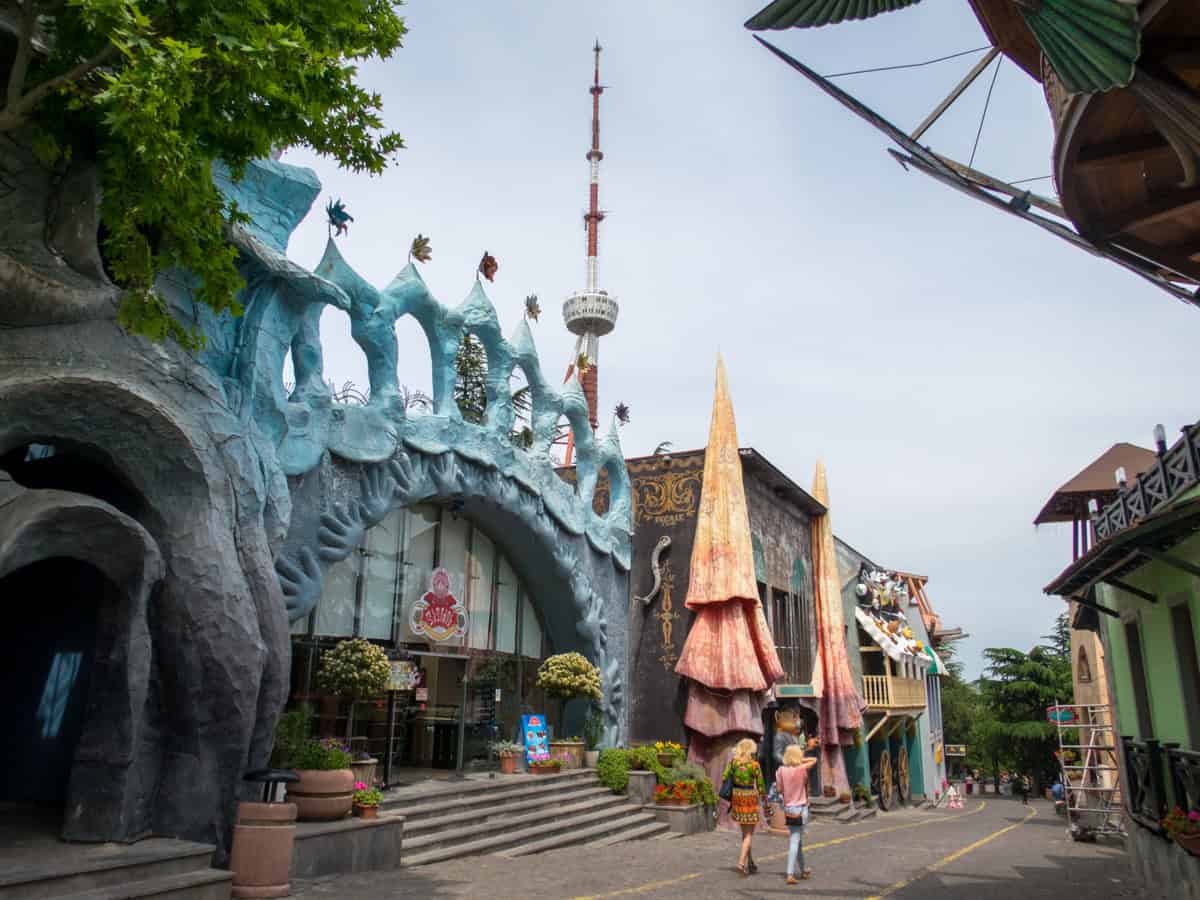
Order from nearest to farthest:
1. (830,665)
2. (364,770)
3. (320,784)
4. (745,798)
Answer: (320,784) < (745,798) < (364,770) < (830,665)

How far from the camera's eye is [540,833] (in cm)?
1274

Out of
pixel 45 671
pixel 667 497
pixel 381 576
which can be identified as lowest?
pixel 45 671

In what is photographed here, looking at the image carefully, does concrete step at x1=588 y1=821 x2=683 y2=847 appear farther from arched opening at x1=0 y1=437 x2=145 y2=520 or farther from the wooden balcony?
the wooden balcony

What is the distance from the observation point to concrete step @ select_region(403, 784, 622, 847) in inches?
447

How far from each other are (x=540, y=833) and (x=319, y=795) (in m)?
4.19

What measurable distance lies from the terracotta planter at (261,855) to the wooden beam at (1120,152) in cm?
911

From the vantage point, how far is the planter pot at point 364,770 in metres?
10.9

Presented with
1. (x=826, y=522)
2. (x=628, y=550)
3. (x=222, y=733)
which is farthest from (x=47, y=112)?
(x=826, y=522)

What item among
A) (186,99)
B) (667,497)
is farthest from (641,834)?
(186,99)

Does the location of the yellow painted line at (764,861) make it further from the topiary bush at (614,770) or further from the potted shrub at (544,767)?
the potted shrub at (544,767)

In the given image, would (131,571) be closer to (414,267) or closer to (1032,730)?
(414,267)

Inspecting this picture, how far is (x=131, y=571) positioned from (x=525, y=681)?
10804 mm

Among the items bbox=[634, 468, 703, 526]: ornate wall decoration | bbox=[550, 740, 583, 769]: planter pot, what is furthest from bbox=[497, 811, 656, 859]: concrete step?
bbox=[634, 468, 703, 526]: ornate wall decoration

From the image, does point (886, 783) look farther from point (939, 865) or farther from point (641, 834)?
point (939, 865)
